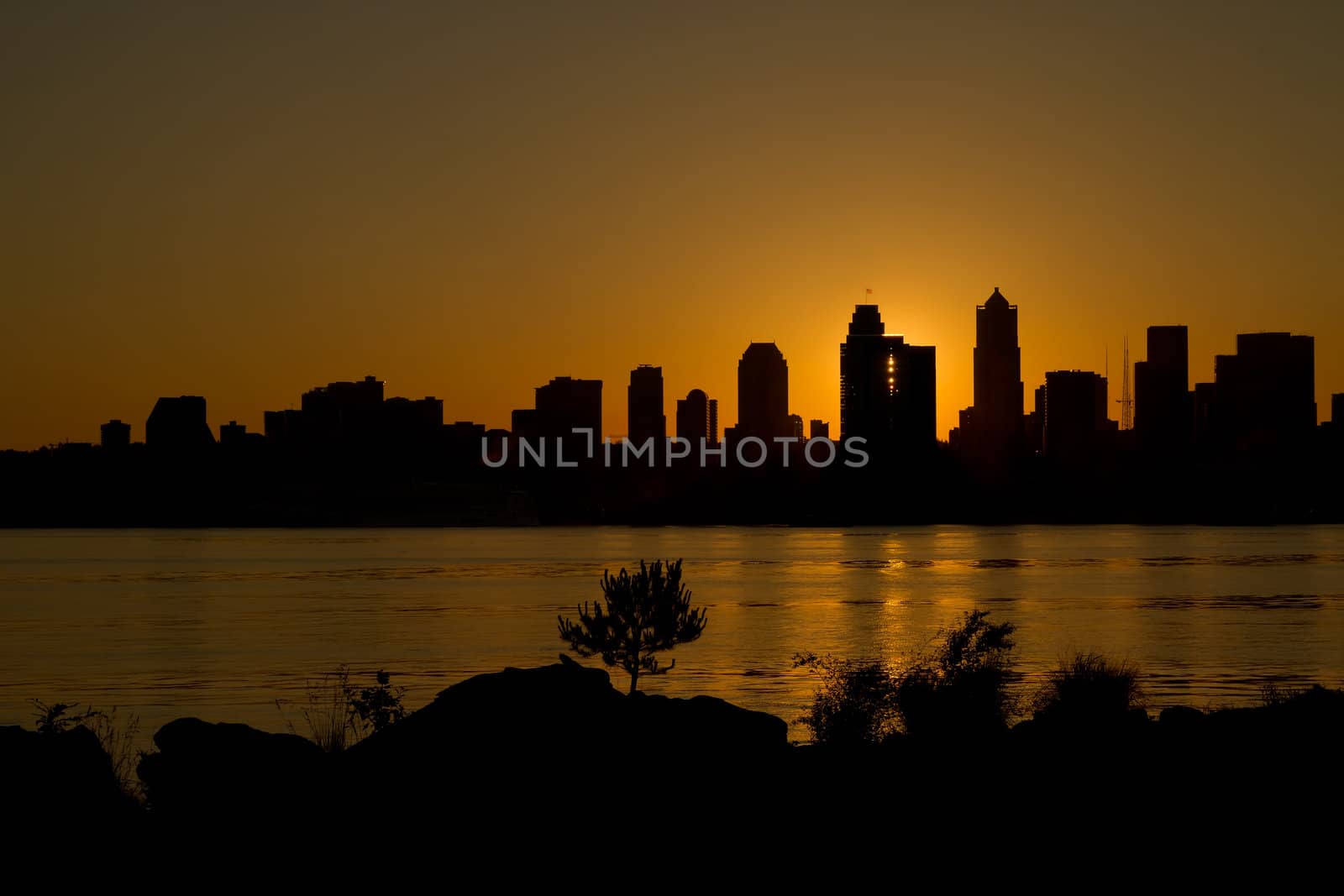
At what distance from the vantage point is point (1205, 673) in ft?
190

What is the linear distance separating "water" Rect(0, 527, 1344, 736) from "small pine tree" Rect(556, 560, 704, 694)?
30.5ft

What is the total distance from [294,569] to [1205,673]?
12792cm

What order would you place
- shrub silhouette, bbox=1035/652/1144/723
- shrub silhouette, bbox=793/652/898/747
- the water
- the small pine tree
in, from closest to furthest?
shrub silhouette, bbox=793/652/898/747 < shrub silhouette, bbox=1035/652/1144/723 < the small pine tree < the water

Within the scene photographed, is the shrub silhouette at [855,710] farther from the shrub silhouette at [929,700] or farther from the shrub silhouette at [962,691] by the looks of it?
the shrub silhouette at [962,691]

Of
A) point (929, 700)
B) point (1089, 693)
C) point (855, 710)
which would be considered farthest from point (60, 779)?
point (1089, 693)

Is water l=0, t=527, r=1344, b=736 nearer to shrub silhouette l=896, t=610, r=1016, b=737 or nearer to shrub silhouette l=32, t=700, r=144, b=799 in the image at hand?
shrub silhouette l=32, t=700, r=144, b=799

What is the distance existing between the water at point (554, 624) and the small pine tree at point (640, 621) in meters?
9.30

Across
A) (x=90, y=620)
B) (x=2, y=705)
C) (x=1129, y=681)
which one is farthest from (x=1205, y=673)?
(x=90, y=620)

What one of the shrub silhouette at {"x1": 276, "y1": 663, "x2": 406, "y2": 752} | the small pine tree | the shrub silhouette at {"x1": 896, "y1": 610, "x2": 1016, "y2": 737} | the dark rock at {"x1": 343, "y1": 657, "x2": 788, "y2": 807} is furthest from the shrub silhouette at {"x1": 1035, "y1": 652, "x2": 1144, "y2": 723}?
the shrub silhouette at {"x1": 276, "y1": 663, "x2": 406, "y2": 752}

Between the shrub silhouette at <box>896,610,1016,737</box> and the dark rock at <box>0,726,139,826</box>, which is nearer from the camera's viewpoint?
the dark rock at <box>0,726,139,826</box>

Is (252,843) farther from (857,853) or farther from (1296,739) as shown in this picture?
(1296,739)

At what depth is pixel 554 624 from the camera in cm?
8675

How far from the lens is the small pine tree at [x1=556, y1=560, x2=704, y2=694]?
33406 millimetres

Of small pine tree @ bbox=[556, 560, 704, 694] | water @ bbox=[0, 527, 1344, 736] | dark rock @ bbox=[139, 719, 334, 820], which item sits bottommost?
water @ bbox=[0, 527, 1344, 736]
